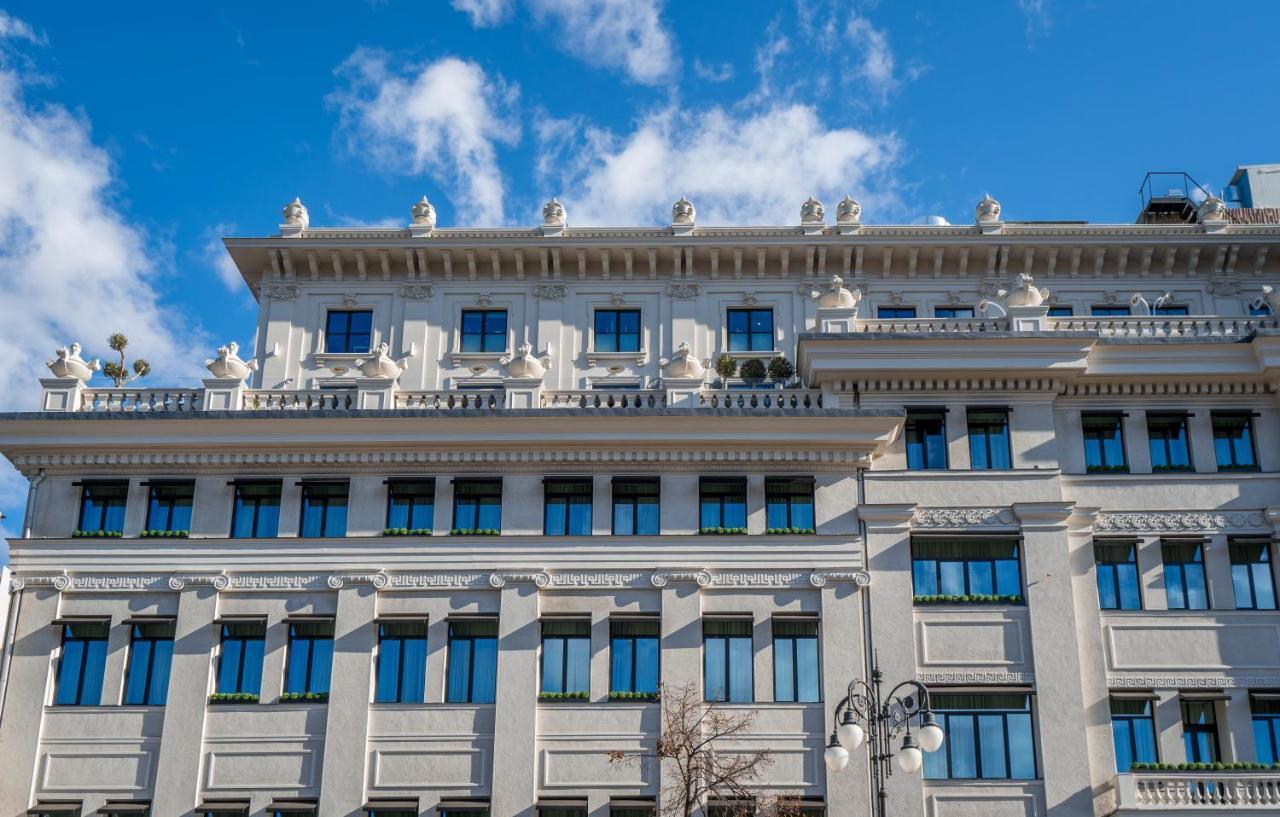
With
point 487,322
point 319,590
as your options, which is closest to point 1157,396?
point 487,322

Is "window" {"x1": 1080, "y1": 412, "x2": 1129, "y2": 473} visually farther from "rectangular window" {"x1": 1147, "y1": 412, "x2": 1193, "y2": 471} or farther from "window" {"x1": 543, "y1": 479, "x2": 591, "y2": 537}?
"window" {"x1": 543, "y1": 479, "x2": 591, "y2": 537}

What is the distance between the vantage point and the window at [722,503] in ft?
125

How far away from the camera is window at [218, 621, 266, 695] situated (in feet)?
121

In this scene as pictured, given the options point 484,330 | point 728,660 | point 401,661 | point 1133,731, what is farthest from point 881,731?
point 484,330

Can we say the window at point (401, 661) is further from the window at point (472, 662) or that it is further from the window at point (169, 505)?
the window at point (169, 505)

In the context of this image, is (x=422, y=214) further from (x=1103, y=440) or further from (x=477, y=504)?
(x=1103, y=440)

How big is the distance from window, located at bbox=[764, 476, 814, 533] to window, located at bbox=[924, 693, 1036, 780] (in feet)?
17.9

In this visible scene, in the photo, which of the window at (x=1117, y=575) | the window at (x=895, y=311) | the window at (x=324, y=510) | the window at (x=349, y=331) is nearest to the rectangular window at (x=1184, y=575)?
the window at (x=1117, y=575)

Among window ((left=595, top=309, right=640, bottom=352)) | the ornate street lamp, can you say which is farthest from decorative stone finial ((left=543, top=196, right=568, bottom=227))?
the ornate street lamp

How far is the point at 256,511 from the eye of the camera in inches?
1522

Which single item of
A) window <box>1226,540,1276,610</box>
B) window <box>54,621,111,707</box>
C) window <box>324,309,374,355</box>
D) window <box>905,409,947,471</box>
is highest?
window <box>324,309,374,355</box>

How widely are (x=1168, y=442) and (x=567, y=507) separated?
1579 centimetres

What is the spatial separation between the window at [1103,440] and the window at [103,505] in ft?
82.0

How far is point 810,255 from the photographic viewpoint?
146ft
